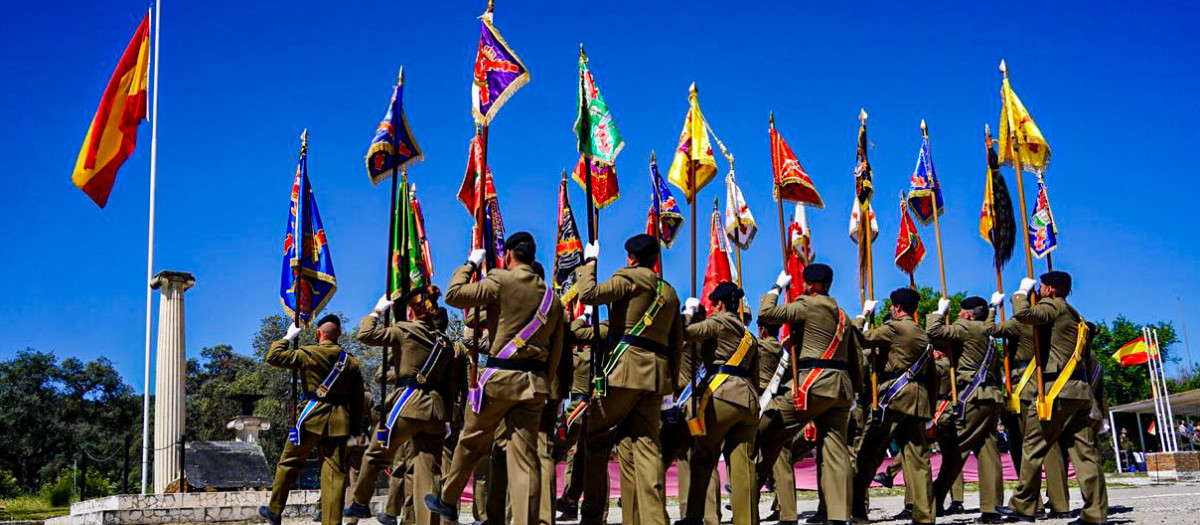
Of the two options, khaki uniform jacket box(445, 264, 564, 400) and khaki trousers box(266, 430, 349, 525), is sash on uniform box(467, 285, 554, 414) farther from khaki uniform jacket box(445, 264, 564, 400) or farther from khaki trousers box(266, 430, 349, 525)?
Result: khaki trousers box(266, 430, 349, 525)

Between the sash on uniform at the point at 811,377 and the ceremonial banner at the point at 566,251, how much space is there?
217cm

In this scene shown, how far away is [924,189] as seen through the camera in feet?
46.4

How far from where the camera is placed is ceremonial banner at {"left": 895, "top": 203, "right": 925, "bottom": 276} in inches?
580

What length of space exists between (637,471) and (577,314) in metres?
2.87

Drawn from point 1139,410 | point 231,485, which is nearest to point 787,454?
point 231,485

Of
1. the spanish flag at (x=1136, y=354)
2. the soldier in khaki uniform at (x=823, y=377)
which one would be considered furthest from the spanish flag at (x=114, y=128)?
the spanish flag at (x=1136, y=354)

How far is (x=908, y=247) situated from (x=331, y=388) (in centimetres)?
834

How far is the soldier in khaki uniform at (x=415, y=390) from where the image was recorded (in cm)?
873

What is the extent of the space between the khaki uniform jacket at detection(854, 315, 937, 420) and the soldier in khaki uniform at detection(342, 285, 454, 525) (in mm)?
3975

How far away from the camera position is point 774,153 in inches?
465

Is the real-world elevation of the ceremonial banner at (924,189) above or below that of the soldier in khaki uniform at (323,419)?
above

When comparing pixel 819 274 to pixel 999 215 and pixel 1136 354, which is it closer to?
pixel 999 215

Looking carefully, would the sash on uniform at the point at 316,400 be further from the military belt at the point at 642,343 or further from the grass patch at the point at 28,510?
the grass patch at the point at 28,510

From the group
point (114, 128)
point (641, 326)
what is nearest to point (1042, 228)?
point (641, 326)
